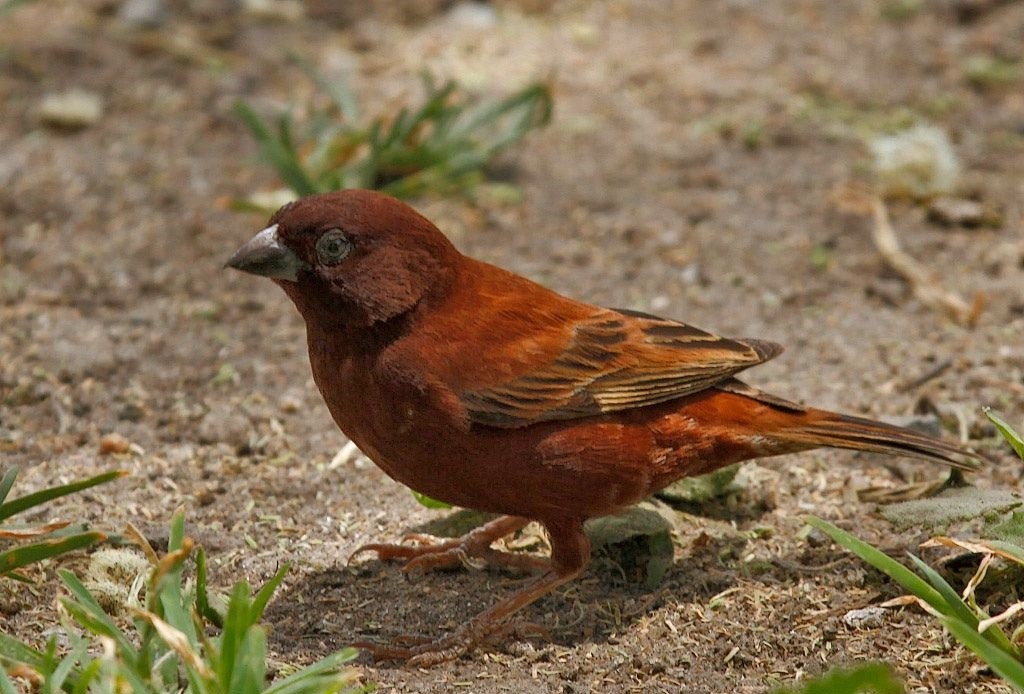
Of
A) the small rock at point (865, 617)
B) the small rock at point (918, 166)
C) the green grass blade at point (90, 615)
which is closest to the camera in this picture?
the green grass blade at point (90, 615)

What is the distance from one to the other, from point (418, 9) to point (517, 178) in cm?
185

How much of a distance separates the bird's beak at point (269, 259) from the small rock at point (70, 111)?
358 centimetres

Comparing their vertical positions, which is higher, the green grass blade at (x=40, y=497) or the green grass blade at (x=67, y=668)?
the green grass blade at (x=40, y=497)

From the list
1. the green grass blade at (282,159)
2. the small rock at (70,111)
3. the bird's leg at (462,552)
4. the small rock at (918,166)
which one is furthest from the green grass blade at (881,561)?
the small rock at (70,111)

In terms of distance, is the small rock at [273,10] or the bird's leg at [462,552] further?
the small rock at [273,10]

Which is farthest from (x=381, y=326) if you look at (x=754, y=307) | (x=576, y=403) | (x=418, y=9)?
(x=418, y=9)

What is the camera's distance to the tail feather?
438cm

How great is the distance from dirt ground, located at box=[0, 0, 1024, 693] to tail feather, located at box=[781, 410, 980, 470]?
320 mm

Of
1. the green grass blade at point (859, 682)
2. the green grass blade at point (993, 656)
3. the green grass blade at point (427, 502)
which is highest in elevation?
the green grass blade at point (859, 682)

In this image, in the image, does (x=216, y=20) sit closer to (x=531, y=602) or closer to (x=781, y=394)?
(x=781, y=394)

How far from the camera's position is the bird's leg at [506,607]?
3.89m

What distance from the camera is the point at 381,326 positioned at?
4.21 m

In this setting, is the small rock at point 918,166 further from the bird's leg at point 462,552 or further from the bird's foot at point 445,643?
the bird's foot at point 445,643

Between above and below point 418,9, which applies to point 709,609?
below
